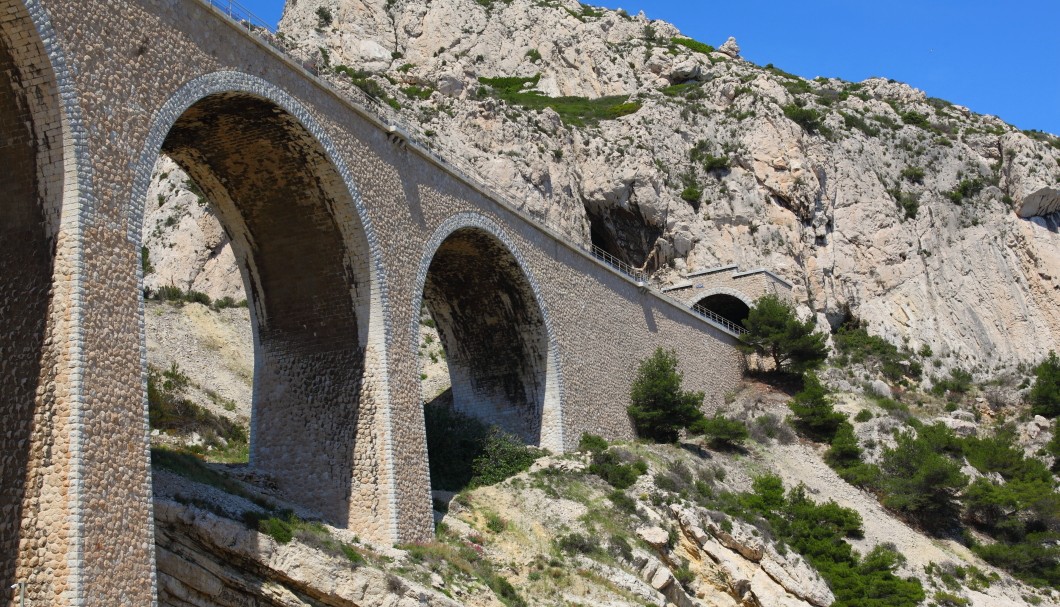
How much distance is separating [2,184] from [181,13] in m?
3.98

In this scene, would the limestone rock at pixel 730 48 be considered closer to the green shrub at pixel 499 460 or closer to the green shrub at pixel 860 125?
the green shrub at pixel 860 125

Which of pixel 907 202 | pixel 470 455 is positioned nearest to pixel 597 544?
pixel 470 455

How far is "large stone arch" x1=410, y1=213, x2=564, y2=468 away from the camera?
24.8 metres

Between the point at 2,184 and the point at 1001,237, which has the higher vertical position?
the point at 1001,237

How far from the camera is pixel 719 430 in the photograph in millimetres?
28797

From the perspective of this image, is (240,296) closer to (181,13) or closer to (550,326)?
(550,326)

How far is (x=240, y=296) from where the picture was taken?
1195 inches

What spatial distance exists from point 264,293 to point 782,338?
21123 mm

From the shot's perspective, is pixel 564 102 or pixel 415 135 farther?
pixel 564 102

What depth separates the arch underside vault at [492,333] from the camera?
984 inches

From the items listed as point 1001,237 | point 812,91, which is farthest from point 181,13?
point 812,91

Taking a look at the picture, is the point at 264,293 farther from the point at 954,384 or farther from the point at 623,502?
the point at 954,384

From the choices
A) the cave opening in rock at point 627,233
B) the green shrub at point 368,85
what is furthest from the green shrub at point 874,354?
the green shrub at point 368,85

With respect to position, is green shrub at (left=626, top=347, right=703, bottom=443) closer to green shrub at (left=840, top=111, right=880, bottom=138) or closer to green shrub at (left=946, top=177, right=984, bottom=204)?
green shrub at (left=946, top=177, right=984, bottom=204)
